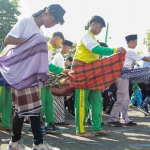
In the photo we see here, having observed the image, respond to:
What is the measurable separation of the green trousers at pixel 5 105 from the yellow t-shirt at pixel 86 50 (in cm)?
128

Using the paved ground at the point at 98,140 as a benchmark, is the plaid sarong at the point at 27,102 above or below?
above

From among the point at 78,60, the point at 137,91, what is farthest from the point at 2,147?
the point at 137,91

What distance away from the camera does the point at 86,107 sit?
15.2 ft

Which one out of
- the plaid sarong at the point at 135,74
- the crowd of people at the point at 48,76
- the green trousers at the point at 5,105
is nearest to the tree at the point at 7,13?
the crowd of people at the point at 48,76

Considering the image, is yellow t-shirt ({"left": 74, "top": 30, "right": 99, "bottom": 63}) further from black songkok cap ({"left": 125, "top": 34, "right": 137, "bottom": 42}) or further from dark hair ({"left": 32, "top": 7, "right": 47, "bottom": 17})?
black songkok cap ({"left": 125, "top": 34, "right": 137, "bottom": 42})

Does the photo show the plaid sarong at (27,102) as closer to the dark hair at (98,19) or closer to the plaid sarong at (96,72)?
the plaid sarong at (96,72)

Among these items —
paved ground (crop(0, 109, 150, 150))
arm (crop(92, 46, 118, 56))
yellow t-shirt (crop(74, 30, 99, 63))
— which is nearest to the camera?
paved ground (crop(0, 109, 150, 150))

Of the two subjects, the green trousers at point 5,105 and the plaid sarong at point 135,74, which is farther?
the plaid sarong at point 135,74

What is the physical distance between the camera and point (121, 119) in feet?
19.3

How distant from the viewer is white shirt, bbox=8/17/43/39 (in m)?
3.16

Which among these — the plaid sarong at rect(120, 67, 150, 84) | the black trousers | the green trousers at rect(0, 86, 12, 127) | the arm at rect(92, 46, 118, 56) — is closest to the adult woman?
the black trousers

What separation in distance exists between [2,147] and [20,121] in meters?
0.66

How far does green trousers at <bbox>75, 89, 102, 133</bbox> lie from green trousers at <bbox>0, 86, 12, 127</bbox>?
1137 mm

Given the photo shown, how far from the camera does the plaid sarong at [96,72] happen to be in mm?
4574
